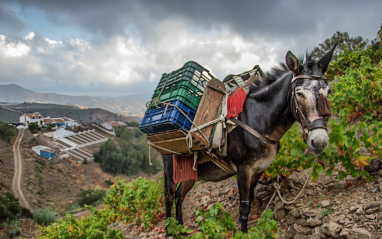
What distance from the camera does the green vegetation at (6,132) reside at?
41688 mm

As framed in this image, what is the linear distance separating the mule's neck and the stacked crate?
0.77 meters

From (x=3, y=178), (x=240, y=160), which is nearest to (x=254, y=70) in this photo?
(x=240, y=160)

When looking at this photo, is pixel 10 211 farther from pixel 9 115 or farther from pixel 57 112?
pixel 57 112

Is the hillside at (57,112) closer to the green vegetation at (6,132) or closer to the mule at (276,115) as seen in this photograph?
the green vegetation at (6,132)

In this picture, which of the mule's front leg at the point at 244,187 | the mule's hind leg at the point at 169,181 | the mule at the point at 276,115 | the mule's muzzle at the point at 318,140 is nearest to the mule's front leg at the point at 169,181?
the mule's hind leg at the point at 169,181

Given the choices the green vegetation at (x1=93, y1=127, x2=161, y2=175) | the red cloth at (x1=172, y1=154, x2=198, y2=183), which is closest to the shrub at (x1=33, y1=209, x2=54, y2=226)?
the red cloth at (x1=172, y1=154, x2=198, y2=183)

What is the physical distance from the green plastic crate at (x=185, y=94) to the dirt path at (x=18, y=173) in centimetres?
3501

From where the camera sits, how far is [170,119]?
3418mm

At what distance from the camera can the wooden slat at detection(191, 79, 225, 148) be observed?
3429mm

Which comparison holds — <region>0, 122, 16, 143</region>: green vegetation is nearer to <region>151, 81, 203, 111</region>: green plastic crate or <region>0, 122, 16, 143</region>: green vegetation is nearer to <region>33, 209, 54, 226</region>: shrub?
<region>33, 209, 54, 226</region>: shrub

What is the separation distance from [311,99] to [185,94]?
1.69 metres

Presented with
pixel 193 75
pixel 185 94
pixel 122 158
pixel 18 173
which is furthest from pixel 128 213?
pixel 122 158

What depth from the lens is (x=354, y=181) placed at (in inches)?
149

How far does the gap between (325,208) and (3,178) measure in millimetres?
40491
